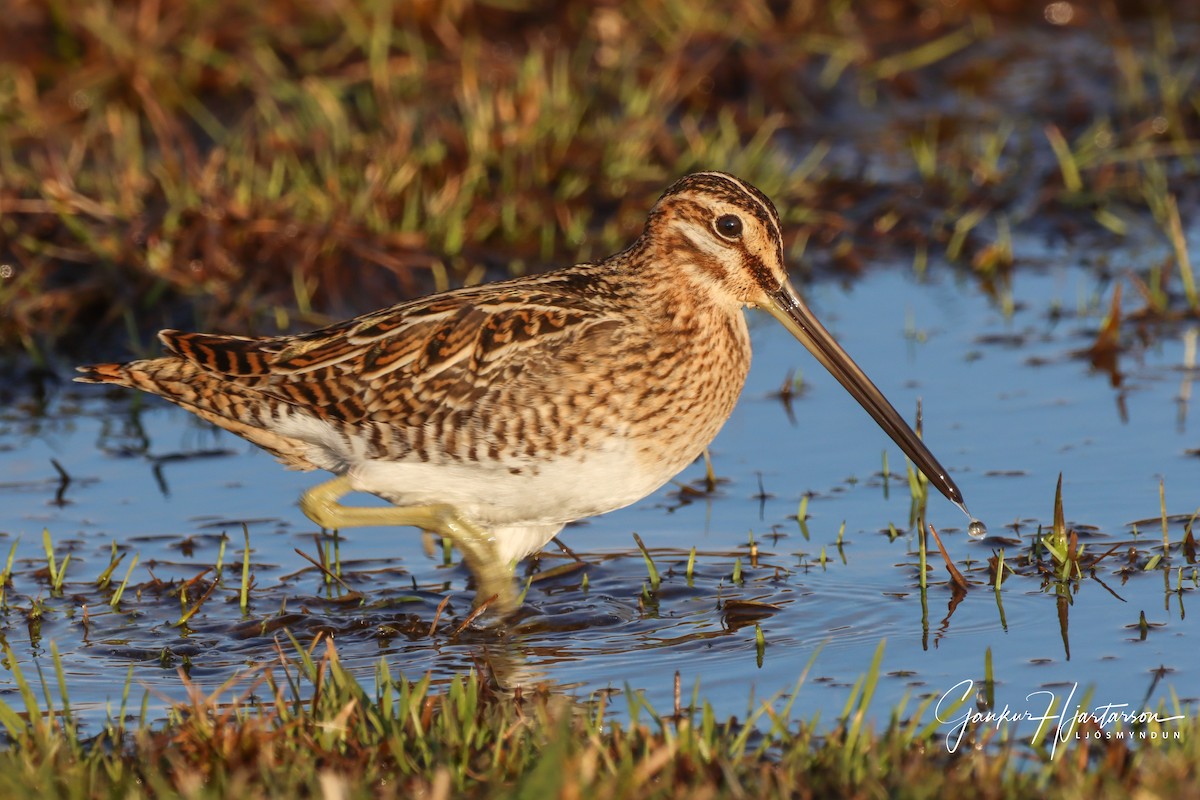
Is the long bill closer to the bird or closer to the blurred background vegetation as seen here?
the bird

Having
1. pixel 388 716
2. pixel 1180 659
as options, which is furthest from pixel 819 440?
pixel 388 716

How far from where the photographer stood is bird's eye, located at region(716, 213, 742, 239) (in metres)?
5.70

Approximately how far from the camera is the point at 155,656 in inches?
211

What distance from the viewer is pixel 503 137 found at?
875 cm

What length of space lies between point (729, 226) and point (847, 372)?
57 centimetres

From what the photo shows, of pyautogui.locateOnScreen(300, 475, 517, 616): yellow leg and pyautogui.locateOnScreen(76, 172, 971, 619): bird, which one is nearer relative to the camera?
pyautogui.locateOnScreen(76, 172, 971, 619): bird

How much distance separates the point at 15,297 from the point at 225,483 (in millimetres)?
1642

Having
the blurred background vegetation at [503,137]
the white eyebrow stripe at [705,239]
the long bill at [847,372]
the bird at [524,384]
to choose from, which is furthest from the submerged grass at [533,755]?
the blurred background vegetation at [503,137]

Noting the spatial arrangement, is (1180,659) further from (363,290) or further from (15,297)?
(15,297)

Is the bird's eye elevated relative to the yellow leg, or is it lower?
elevated
